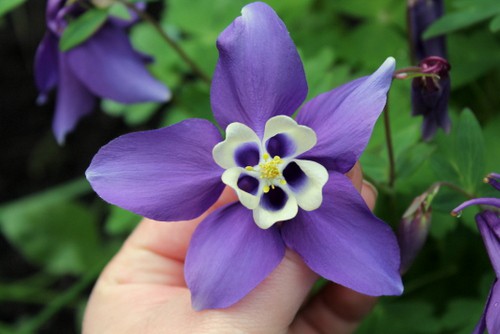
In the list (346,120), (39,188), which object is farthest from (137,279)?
(39,188)

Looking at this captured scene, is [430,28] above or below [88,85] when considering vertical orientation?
above

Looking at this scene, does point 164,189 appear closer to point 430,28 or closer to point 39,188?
point 430,28

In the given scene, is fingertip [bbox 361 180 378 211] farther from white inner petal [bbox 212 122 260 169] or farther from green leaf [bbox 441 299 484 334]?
green leaf [bbox 441 299 484 334]

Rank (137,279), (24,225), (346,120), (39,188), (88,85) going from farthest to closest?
(39,188) < (24,225) < (88,85) < (137,279) < (346,120)

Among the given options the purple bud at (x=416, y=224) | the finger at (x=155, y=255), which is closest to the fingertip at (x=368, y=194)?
the purple bud at (x=416, y=224)

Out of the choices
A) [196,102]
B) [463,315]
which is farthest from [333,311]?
[196,102]

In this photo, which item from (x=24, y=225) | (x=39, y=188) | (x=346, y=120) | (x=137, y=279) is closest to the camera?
(x=346, y=120)

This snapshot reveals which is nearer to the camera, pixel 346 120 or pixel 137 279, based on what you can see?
pixel 346 120

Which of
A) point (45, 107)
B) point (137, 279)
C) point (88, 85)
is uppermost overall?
point (88, 85)
